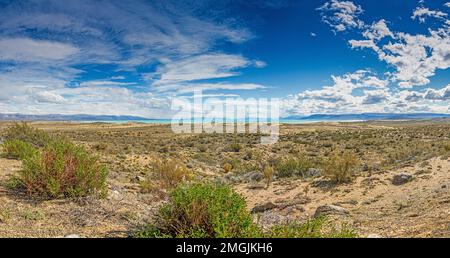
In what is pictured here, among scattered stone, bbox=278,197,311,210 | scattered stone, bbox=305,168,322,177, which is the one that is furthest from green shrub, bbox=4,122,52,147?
scattered stone, bbox=278,197,311,210

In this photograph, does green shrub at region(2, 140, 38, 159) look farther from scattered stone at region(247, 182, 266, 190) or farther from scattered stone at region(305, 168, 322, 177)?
scattered stone at region(305, 168, 322, 177)

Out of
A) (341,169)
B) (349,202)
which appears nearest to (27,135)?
(341,169)

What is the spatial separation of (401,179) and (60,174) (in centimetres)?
1436

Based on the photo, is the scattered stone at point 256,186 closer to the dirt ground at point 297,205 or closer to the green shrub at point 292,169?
the dirt ground at point 297,205

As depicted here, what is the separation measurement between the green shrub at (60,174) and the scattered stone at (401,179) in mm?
12947

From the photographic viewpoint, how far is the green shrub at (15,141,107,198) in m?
10.1

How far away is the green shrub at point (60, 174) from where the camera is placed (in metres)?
10.1

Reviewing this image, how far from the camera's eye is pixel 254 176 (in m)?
23.4

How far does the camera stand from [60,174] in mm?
10297

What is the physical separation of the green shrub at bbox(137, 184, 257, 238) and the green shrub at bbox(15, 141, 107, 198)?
401cm

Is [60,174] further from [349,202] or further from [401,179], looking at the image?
[401,179]

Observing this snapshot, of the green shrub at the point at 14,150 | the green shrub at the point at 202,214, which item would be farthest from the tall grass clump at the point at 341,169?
the green shrub at the point at 14,150
